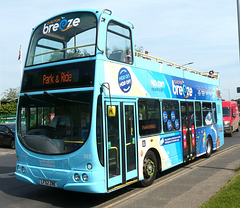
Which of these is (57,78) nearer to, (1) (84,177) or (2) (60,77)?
(2) (60,77)

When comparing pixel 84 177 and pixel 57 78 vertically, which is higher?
pixel 57 78

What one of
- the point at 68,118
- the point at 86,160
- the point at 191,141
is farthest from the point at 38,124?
the point at 191,141

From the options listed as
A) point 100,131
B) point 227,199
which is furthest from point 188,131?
point 100,131

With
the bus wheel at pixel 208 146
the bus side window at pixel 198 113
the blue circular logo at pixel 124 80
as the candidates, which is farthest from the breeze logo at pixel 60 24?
the bus wheel at pixel 208 146

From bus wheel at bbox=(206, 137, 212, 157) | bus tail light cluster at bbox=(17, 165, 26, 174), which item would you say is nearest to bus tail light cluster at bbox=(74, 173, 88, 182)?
bus tail light cluster at bbox=(17, 165, 26, 174)

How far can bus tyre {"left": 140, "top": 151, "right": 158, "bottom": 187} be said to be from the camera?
24.6ft

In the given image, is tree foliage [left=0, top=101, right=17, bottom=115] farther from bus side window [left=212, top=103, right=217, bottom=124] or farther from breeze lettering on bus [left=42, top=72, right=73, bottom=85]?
breeze lettering on bus [left=42, top=72, right=73, bottom=85]

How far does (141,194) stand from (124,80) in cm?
281

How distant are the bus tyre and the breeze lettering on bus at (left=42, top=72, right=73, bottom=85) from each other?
2993 millimetres

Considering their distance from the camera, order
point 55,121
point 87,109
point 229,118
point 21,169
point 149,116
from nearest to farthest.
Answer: point 87,109 < point 55,121 < point 21,169 < point 149,116 < point 229,118

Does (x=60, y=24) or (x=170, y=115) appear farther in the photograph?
(x=170, y=115)

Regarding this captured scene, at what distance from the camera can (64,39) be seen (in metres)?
6.91

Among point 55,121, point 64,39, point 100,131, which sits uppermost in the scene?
point 64,39

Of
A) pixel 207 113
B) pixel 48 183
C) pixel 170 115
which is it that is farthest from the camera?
pixel 207 113
